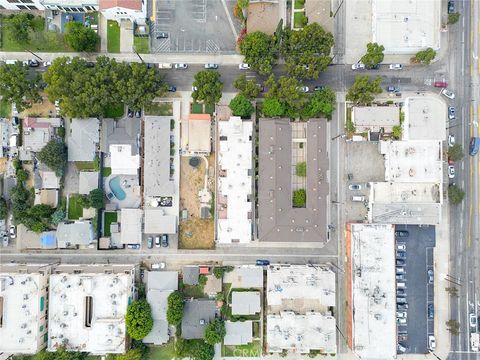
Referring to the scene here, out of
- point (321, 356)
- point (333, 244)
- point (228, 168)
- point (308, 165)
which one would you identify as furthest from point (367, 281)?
point (228, 168)

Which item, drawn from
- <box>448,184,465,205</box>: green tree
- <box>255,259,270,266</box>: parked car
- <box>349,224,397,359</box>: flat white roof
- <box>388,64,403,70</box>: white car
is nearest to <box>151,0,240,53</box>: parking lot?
Result: <box>388,64,403,70</box>: white car

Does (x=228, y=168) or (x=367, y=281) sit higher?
(x=228, y=168)

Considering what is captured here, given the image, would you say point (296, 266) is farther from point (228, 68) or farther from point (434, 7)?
point (434, 7)

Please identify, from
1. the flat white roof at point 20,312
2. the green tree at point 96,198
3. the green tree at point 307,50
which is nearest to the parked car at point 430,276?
the green tree at point 307,50

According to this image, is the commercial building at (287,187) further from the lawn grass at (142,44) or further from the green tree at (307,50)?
the lawn grass at (142,44)

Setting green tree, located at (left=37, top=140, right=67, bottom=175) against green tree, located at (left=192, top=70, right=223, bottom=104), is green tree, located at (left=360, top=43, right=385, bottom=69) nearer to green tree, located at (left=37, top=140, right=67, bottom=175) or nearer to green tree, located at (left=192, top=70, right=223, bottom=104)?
green tree, located at (left=192, top=70, right=223, bottom=104)

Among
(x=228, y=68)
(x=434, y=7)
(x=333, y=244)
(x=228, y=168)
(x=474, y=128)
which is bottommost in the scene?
(x=333, y=244)
